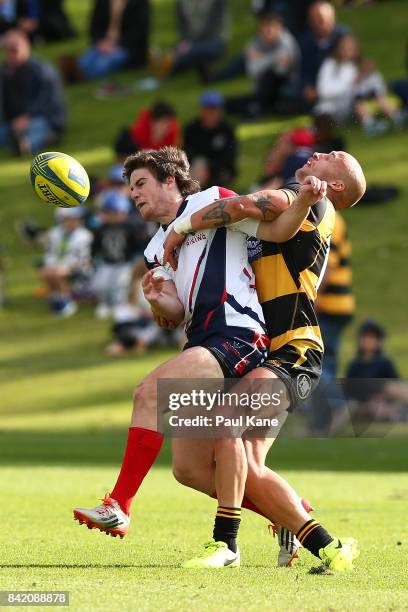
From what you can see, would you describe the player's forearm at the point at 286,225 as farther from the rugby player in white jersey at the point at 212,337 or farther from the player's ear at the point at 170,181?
the player's ear at the point at 170,181

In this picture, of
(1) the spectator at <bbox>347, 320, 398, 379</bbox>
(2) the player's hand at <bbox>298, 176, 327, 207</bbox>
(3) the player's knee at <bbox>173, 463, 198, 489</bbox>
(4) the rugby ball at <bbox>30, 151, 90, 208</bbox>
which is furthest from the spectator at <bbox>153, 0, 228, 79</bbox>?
(3) the player's knee at <bbox>173, 463, 198, 489</bbox>

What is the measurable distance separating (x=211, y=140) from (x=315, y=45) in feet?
10.1

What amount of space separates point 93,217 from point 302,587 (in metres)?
16.6

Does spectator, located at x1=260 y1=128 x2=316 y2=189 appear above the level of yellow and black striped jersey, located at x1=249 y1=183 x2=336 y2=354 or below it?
above

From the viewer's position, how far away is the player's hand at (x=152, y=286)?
7.80m

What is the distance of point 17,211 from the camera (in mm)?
26406

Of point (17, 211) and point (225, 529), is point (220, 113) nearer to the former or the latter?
point (17, 211)

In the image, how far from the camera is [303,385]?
304 inches

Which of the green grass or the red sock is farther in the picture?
the red sock

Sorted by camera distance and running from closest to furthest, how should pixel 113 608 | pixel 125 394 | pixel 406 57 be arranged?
pixel 113 608
pixel 125 394
pixel 406 57

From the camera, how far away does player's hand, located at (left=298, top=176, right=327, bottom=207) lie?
292 inches

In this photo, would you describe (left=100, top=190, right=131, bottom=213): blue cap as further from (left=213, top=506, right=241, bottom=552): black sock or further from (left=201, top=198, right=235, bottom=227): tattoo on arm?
(left=213, top=506, right=241, bottom=552): black sock

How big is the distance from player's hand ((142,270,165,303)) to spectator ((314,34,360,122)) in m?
16.9

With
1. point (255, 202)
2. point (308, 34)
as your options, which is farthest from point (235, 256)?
point (308, 34)
